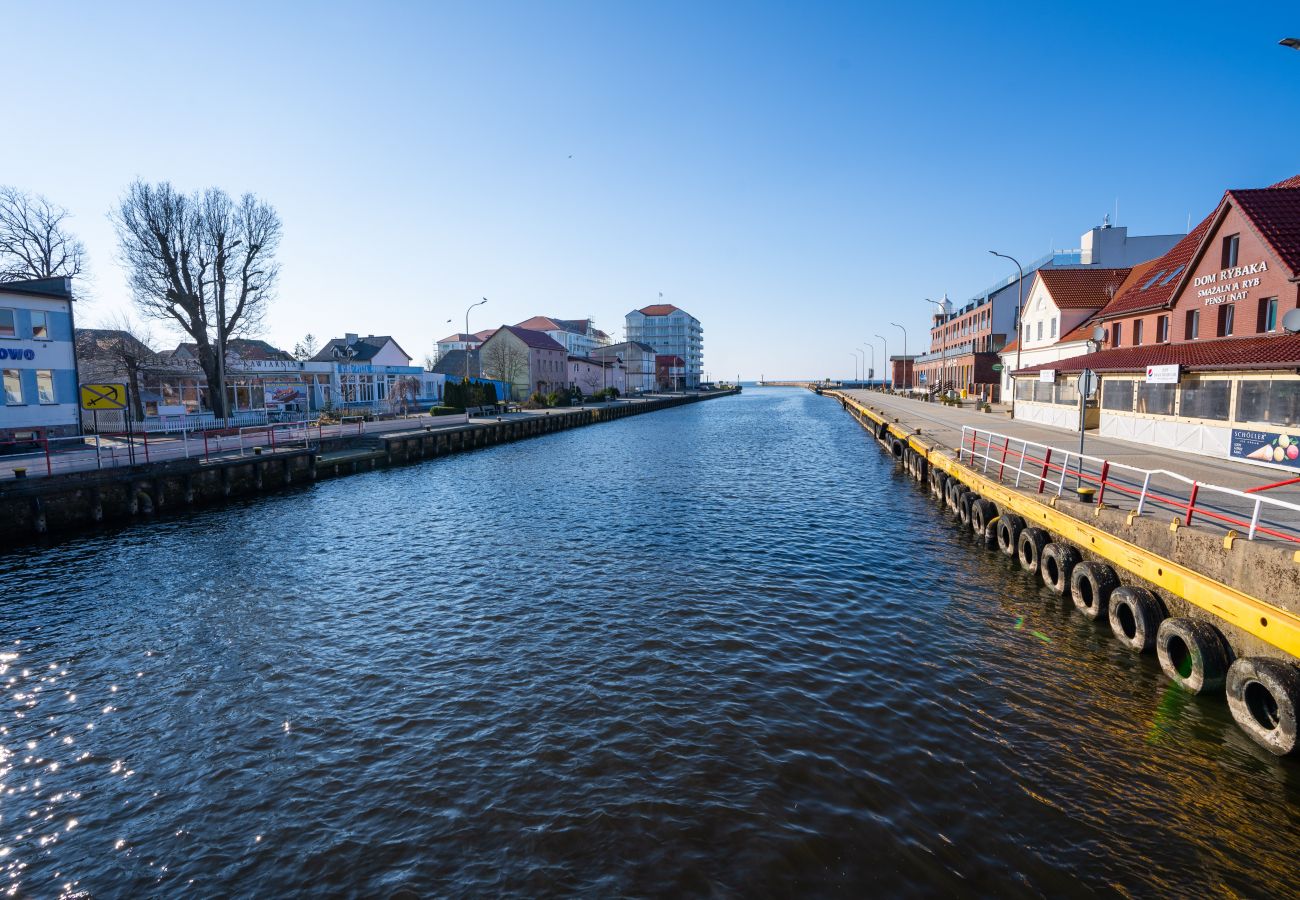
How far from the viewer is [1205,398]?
73.7 feet

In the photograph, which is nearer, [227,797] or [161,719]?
[227,797]

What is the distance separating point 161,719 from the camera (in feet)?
30.3

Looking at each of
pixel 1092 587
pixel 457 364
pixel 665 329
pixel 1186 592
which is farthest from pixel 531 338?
pixel 665 329

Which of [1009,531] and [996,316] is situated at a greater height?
[996,316]

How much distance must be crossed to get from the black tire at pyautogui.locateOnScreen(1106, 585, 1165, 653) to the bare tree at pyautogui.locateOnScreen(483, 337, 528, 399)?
254ft

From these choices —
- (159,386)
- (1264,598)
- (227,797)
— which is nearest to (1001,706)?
(1264,598)

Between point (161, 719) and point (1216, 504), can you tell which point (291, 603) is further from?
point (1216, 504)

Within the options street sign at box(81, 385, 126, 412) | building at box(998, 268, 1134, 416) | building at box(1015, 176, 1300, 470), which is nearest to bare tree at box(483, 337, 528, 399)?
building at box(998, 268, 1134, 416)

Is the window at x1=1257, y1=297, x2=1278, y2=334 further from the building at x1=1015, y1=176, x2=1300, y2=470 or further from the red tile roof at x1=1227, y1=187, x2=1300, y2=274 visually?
the red tile roof at x1=1227, y1=187, x2=1300, y2=274

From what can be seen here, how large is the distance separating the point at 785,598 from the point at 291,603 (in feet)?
36.8

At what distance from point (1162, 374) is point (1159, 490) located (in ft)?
34.8

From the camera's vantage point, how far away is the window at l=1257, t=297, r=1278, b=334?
22031 mm

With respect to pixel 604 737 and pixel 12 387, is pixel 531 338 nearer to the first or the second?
pixel 12 387

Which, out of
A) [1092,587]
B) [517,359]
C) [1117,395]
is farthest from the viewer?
[517,359]
